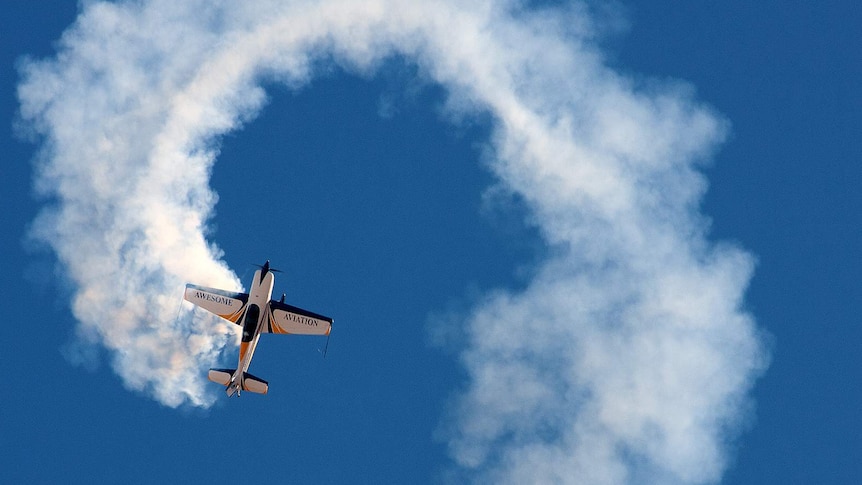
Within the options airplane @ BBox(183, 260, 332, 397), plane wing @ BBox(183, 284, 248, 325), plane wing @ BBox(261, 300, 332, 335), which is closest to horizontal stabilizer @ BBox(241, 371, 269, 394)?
airplane @ BBox(183, 260, 332, 397)

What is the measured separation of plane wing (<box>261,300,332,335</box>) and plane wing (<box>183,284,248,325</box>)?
2.53 metres

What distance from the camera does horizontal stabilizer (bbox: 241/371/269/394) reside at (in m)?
197

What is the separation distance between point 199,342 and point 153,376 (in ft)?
14.3

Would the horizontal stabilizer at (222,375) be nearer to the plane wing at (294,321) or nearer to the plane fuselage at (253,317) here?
the plane fuselage at (253,317)

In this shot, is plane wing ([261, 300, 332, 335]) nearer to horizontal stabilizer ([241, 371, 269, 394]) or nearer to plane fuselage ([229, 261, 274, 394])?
plane fuselage ([229, 261, 274, 394])

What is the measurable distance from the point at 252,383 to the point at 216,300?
22.3 ft

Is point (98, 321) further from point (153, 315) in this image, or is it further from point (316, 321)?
point (316, 321)

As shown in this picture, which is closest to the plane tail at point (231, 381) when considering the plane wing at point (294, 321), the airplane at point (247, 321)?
the airplane at point (247, 321)

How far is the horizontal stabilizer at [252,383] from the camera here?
19662cm

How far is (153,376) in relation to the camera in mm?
199625

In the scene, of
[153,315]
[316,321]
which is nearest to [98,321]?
[153,315]

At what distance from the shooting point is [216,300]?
196m

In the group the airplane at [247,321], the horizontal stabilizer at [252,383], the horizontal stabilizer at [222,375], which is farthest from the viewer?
the horizontal stabilizer at [252,383]

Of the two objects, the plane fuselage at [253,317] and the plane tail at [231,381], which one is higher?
the plane fuselage at [253,317]
